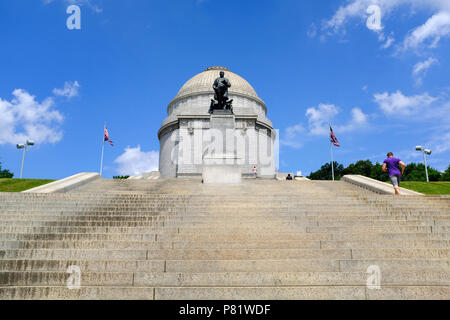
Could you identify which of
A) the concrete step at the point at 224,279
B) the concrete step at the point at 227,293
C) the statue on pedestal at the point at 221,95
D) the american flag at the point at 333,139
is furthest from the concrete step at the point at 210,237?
the american flag at the point at 333,139

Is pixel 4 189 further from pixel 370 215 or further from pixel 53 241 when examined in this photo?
pixel 370 215

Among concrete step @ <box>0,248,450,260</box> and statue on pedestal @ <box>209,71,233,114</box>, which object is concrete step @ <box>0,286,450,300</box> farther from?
statue on pedestal @ <box>209,71,233,114</box>

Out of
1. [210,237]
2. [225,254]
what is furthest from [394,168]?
[225,254]

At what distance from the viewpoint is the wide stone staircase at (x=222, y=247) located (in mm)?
4047

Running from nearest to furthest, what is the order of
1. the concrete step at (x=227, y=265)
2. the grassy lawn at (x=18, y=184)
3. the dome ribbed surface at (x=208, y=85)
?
the concrete step at (x=227, y=265) → the grassy lawn at (x=18, y=184) → the dome ribbed surface at (x=208, y=85)

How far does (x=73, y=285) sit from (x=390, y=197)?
28.7ft

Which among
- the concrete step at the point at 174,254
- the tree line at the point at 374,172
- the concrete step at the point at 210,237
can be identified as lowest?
the concrete step at the point at 174,254

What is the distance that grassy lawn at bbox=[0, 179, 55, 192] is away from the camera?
50.7ft

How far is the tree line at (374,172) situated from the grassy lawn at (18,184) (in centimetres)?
5960

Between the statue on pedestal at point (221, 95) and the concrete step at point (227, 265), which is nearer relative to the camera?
the concrete step at point (227, 265)

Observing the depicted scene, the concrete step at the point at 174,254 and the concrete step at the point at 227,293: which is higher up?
the concrete step at the point at 174,254

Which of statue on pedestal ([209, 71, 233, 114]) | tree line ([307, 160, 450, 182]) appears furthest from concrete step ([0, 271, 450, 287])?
tree line ([307, 160, 450, 182])

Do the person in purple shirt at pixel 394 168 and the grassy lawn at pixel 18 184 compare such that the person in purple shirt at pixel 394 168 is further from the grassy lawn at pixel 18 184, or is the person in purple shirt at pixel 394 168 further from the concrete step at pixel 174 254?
the grassy lawn at pixel 18 184
